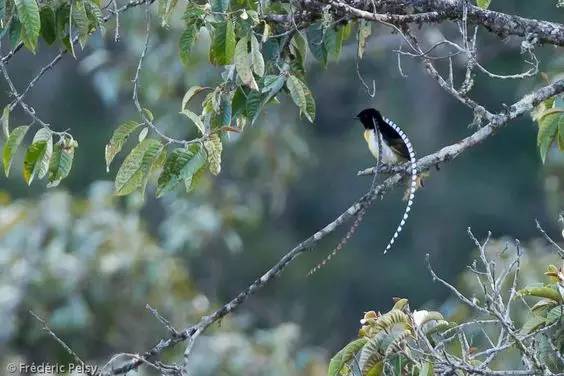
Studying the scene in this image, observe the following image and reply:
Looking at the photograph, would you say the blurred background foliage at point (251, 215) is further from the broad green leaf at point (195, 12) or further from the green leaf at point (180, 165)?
the green leaf at point (180, 165)

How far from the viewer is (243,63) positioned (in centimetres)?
441

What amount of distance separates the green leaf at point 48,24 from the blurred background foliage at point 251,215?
10.8 feet

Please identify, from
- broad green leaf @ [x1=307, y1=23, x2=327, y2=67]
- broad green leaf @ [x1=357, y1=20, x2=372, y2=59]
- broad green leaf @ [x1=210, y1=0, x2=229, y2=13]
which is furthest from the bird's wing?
broad green leaf @ [x1=210, y1=0, x2=229, y2=13]

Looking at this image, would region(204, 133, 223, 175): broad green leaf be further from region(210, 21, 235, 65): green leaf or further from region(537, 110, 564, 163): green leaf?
region(537, 110, 564, 163): green leaf

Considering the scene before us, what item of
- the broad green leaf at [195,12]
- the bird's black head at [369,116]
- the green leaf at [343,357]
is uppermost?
the broad green leaf at [195,12]

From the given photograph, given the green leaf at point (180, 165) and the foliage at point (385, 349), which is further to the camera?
the green leaf at point (180, 165)

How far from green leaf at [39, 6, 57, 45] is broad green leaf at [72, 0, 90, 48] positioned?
11 cm

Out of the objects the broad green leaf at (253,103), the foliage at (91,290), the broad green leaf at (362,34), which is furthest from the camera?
the foliage at (91,290)

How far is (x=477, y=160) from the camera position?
22.0 metres

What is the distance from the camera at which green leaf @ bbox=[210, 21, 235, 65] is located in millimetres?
4457

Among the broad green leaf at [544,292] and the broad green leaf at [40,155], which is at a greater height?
the broad green leaf at [40,155]

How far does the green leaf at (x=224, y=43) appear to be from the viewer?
14.6ft

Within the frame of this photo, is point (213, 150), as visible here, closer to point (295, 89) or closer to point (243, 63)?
point (243, 63)

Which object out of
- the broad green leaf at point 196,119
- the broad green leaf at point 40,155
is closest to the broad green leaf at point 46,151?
the broad green leaf at point 40,155
